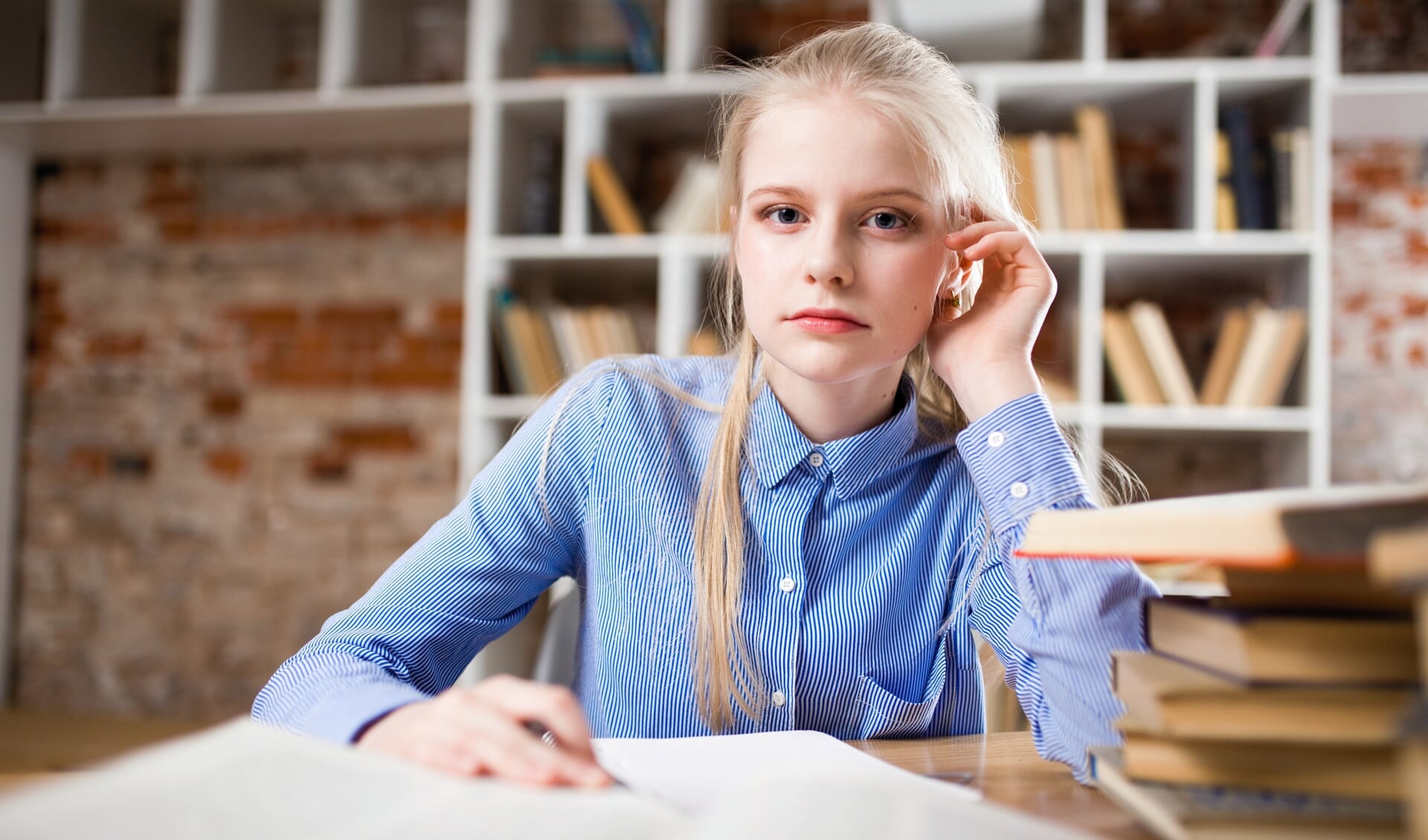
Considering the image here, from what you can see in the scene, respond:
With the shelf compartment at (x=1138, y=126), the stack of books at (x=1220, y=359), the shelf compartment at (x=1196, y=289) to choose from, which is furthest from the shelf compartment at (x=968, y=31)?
the stack of books at (x=1220, y=359)

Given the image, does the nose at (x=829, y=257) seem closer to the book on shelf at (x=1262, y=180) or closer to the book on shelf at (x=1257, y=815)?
the book on shelf at (x=1257, y=815)

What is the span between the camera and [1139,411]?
7.95ft

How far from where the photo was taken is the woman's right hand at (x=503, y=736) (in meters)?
0.57

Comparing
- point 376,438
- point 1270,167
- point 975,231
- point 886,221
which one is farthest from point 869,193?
point 376,438

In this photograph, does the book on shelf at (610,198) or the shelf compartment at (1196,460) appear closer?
the book on shelf at (610,198)

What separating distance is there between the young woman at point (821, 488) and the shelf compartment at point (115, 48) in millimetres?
2578

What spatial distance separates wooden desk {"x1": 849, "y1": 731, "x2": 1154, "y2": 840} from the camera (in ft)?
1.99

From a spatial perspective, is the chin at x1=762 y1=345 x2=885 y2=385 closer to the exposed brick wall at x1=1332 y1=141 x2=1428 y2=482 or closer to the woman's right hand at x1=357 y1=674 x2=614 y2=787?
the woman's right hand at x1=357 y1=674 x2=614 y2=787

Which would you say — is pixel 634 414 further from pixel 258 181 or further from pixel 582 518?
pixel 258 181

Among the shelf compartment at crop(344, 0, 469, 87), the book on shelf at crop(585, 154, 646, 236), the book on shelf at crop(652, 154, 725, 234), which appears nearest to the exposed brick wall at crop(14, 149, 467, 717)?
the shelf compartment at crop(344, 0, 469, 87)

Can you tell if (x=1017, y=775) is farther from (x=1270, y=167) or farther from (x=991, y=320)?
(x=1270, y=167)

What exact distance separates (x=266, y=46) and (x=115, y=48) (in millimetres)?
436

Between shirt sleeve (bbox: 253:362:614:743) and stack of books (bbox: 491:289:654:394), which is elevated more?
stack of books (bbox: 491:289:654:394)

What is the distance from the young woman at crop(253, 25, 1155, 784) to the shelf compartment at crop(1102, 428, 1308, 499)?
6.02 feet
